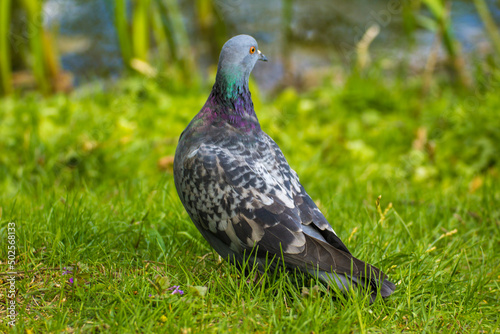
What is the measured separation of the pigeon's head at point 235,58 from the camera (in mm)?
2727

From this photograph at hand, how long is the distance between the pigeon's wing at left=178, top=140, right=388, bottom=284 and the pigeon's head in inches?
15.4

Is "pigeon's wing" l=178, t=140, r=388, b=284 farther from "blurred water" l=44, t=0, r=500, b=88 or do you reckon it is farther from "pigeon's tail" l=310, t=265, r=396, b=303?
"blurred water" l=44, t=0, r=500, b=88

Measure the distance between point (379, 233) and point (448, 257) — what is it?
42 centimetres

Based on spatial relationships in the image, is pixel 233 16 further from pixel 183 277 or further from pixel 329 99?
pixel 183 277

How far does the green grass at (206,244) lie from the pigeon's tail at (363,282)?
0.18ft

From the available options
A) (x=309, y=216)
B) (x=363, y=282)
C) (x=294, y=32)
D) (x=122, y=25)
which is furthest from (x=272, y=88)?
(x=363, y=282)

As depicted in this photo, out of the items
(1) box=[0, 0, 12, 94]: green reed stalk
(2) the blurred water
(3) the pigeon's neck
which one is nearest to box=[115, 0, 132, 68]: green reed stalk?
(1) box=[0, 0, 12, 94]: green reed stalk

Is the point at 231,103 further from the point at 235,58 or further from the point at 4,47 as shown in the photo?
the point at 4,47

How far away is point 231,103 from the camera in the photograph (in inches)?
110

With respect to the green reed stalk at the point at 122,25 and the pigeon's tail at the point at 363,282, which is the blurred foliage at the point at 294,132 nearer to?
the green reed stalk at the point at 122,25

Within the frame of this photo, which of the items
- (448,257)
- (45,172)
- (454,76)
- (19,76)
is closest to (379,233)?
(448,257)

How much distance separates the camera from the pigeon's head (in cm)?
273

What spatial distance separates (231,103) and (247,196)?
0.58 m

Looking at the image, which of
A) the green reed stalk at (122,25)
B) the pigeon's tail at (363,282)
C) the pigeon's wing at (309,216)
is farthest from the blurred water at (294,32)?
the pigeon's tail at (363,282)
